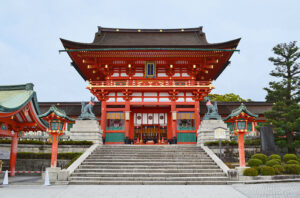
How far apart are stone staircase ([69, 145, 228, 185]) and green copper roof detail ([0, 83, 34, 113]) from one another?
4859 mm

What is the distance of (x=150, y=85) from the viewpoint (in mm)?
21297

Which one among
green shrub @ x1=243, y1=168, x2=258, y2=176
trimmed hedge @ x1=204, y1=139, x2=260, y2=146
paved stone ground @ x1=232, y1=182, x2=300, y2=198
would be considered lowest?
paved stone ground @ x1=232, y1=182, x2=300, y2=198

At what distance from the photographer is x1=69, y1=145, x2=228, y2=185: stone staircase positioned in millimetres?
11484

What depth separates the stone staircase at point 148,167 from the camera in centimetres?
1148

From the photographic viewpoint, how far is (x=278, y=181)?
37.3 ft

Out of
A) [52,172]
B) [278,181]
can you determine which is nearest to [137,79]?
[52,172]

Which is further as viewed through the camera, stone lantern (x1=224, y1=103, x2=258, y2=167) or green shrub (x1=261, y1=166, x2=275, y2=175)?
stone lantern (x1=224, y1=103, x2=258, y2=167)

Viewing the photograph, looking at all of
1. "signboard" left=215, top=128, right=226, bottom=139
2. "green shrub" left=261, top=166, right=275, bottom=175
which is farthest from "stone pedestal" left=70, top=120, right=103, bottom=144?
"green shrub" left=261, top=166, right=275, bottom=175

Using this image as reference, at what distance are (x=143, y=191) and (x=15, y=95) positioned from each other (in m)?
9.36

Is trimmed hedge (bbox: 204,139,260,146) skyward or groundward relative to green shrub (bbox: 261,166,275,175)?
skyward

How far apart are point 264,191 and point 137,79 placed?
16.0 meters

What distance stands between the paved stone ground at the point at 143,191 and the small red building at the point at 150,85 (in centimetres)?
1052

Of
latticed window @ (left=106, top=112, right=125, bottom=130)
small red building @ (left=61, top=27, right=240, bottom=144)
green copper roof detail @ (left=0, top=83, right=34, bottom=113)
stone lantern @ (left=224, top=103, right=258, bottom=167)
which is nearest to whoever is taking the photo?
green copper roof detail @ (left=0, top=83, right=34, bottom=113)

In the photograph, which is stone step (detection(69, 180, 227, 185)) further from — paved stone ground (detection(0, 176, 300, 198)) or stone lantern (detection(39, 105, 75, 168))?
stone lantern (detection(39, 105, 75, 168))
